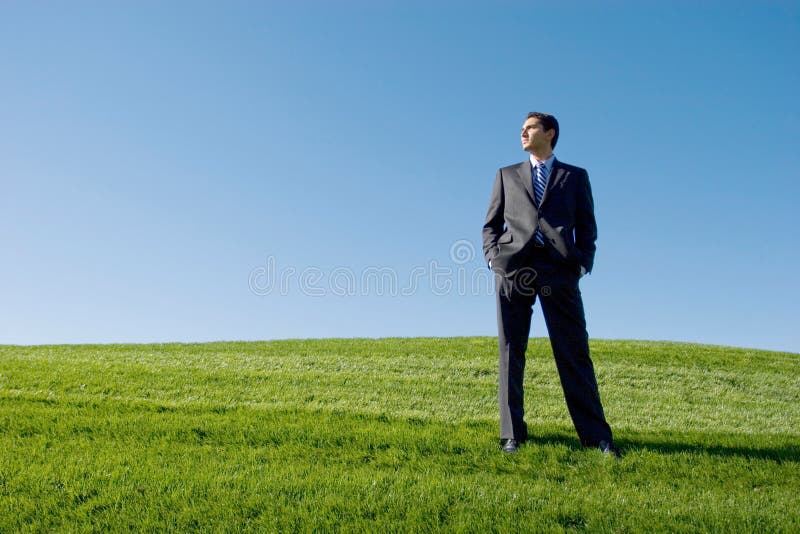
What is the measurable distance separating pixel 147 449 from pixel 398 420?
3.04 meters

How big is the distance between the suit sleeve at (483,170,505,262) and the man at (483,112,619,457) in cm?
1

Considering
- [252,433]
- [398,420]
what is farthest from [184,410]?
[398,420]

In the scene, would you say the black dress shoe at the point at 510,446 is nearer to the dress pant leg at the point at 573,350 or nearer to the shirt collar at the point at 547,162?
the dress pant leg at the point at 573,350

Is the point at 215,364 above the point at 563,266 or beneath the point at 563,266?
beneath

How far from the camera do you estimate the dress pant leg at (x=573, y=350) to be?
20.2 ft

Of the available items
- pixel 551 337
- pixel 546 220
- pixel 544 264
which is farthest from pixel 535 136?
pixel 551 337

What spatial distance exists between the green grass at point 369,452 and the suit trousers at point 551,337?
347 mm

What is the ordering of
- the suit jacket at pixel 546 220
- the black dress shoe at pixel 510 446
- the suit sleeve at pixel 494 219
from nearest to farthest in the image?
1. the suit jacket at pixel 546 220
2. the black dress shoe at pixel 510 446
3. the suit sleeve at pixel 494 219

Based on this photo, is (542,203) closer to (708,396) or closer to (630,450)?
(630,450)

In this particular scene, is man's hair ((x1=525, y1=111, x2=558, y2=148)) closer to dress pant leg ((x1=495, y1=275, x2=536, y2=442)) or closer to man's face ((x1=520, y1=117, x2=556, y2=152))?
man's face ((x1=520, y1=117, x2=556, y2=152))

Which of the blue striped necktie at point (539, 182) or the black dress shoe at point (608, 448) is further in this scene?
the blue striped necktie at point (539, 182)

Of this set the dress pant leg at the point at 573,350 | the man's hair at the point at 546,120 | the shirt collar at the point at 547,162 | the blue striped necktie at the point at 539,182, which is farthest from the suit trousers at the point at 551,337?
the man's hair at the point at 546,120

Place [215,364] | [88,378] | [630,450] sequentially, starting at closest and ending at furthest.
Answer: [630,450]
[88,378]
[215,364]

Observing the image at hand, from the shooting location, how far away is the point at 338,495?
5000mm
